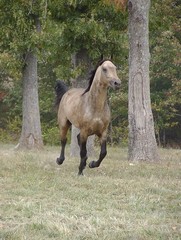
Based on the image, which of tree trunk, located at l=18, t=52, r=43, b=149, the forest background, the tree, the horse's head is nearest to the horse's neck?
the horse's head

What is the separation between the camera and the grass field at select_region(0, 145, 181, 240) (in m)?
6.46

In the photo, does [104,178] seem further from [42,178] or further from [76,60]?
[76,60]

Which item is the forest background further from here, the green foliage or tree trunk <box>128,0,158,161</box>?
the green foliage

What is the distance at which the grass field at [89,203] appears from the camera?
646 centimetres

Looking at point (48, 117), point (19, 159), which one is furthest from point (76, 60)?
point (48, 117)

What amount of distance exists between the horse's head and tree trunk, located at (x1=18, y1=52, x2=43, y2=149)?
9212 millimetres

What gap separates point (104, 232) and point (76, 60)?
1048cm

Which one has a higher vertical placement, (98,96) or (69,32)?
(69,32)

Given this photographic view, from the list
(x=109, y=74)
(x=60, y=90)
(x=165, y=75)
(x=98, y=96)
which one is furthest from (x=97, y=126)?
(x=165, y=75)

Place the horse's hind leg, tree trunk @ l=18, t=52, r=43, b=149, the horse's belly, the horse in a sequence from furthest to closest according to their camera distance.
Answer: tree trunk @ l=18, t=52, r=43, b=149
the horse's hind leg
the horse's belly
the horse

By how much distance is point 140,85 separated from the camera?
14.6 metres

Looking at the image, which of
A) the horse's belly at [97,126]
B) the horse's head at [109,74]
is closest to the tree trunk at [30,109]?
the horse's belly at [97,126]

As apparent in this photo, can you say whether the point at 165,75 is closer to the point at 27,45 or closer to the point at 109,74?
the point at 27,45

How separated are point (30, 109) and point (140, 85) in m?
6.85
